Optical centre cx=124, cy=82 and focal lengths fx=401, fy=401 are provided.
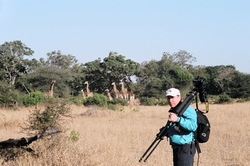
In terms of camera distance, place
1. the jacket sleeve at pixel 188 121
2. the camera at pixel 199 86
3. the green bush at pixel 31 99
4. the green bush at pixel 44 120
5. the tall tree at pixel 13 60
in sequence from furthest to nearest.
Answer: the tall tree at pixel 13 60
the green bush at pixel 31 99
the green bush at pixel 44 120
the camera at pixel 199 86
the jacket sleeve at pixel 188 121

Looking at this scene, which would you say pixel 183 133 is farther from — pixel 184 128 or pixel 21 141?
pixel 21 141

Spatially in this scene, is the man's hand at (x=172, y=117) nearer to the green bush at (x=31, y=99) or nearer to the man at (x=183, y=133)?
the man at (x=183, y=133)

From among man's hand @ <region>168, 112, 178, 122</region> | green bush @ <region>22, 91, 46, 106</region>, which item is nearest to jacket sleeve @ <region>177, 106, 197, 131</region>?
man's hand @ <region>168, 112, 178, 122</region>

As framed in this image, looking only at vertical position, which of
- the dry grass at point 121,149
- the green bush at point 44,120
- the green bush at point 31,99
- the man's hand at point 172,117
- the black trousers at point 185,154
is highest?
the green bush at point 31,99

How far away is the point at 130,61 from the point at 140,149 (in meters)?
41.5

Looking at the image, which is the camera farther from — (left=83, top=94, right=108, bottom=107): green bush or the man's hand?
(left=83, top=94, right=108, bottom=107): green bush

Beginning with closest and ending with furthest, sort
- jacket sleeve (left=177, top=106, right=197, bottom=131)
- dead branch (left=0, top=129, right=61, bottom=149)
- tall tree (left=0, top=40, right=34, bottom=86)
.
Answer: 1. jacket sleeve (left=177, top=106, right=197, bottom=131)
2. dead branch (left=0, top=129, right=61, bottom=149)
3. tall tree (left=0, top=40, right=34, bottom=86)

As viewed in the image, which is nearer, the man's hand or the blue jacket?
the man's hand

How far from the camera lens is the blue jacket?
4867 mm

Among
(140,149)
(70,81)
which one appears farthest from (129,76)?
(140,149)

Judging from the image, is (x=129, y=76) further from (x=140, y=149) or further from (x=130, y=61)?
(x=140, y=149)

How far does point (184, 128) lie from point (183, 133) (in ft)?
0.49

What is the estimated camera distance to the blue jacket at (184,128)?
4.87 metres

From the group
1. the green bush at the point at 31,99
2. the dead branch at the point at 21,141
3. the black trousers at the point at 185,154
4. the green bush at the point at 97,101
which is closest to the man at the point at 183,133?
the black trousers at the point at 185,154
